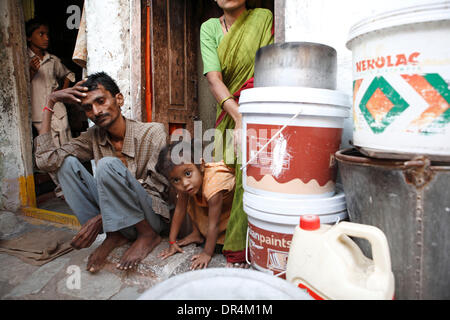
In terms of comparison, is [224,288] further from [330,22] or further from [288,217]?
[330,22]

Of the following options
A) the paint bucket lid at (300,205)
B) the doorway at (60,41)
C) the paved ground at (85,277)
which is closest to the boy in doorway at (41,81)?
the doorway at (60,41)

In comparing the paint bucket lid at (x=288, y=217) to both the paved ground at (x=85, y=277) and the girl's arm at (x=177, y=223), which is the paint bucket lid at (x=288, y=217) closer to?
the paved ground at (x=85, y=277)

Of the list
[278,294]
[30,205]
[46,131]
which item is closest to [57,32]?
[30,205]

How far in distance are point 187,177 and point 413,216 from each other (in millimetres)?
1237

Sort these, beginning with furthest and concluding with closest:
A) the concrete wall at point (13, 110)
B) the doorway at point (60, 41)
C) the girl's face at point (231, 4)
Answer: the doorway at point (60, 41) < the concrete wall at point (13, 110) < the girl's face at point (231, 4)

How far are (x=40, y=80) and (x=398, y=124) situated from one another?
4107 mm

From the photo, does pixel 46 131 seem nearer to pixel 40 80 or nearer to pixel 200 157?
pixel 200 157

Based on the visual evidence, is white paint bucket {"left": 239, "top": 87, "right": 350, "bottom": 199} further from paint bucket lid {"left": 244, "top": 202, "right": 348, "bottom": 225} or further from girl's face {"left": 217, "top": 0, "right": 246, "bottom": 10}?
girl's face {"left": 217, "top": 0, "right": 246, "bottom": 10}

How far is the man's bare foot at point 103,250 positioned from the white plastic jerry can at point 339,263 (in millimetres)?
1426

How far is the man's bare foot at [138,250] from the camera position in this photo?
1.91 m

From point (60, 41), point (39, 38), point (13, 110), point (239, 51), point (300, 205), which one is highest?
point (60, 41)

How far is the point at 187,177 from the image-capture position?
6.09 ft

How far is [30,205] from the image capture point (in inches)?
132

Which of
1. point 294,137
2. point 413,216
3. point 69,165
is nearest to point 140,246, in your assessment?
point 69,165
